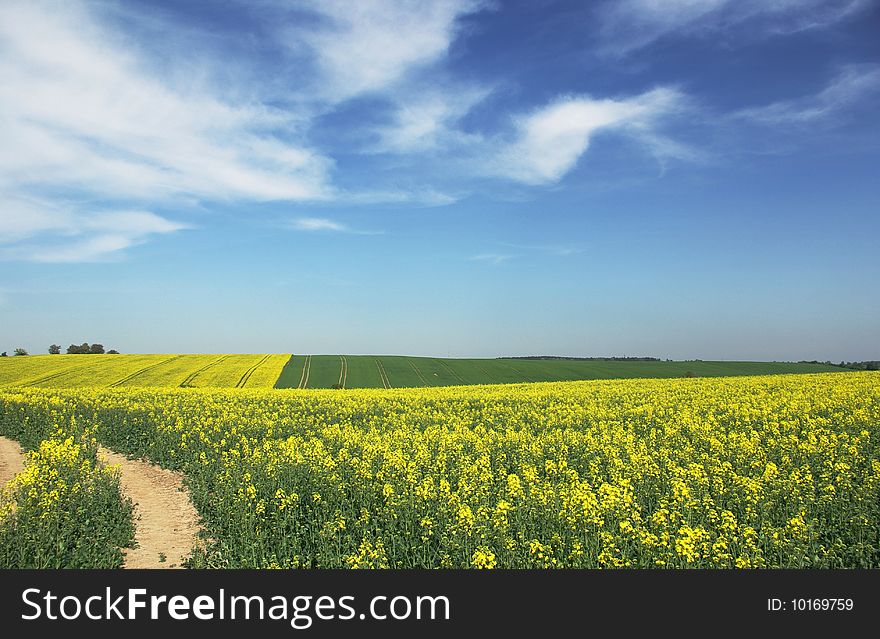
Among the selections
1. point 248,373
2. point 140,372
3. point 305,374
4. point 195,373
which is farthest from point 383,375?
point 140,372

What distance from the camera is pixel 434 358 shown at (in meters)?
102

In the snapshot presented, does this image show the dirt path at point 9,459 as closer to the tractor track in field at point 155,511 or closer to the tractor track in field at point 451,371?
the tractor track in field at point 155,511

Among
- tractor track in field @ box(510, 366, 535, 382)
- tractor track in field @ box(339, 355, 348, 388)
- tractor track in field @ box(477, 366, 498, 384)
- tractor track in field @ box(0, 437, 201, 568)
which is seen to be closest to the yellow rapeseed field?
tractor track in field @ box(0, 437, 201, 568)

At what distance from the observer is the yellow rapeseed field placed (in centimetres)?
911

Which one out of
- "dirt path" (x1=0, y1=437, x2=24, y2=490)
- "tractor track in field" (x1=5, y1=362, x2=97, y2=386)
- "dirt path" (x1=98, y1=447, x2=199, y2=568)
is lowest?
"dirt path" (x1=98, y1=447, x2=199, y2=568)

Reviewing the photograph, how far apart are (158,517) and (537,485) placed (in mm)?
9491

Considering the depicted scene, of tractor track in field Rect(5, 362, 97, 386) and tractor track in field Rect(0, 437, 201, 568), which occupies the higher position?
tractor track in field Rect(5, 362, 97, 386)

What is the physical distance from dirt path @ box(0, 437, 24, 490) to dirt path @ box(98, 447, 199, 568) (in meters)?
2.98

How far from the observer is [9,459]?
2130 cm

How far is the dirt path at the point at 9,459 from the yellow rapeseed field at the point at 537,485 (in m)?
0.97

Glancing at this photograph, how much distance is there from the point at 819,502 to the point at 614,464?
4241 millimetres

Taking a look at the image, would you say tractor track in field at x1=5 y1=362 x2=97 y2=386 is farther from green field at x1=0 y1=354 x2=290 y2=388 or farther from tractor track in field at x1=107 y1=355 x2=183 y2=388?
tractor track in field at x1=107 y1=355 x2=183 y2=388

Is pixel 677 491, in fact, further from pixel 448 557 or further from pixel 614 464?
pixel 448 557

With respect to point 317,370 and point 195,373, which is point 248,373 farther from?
point 317,370
